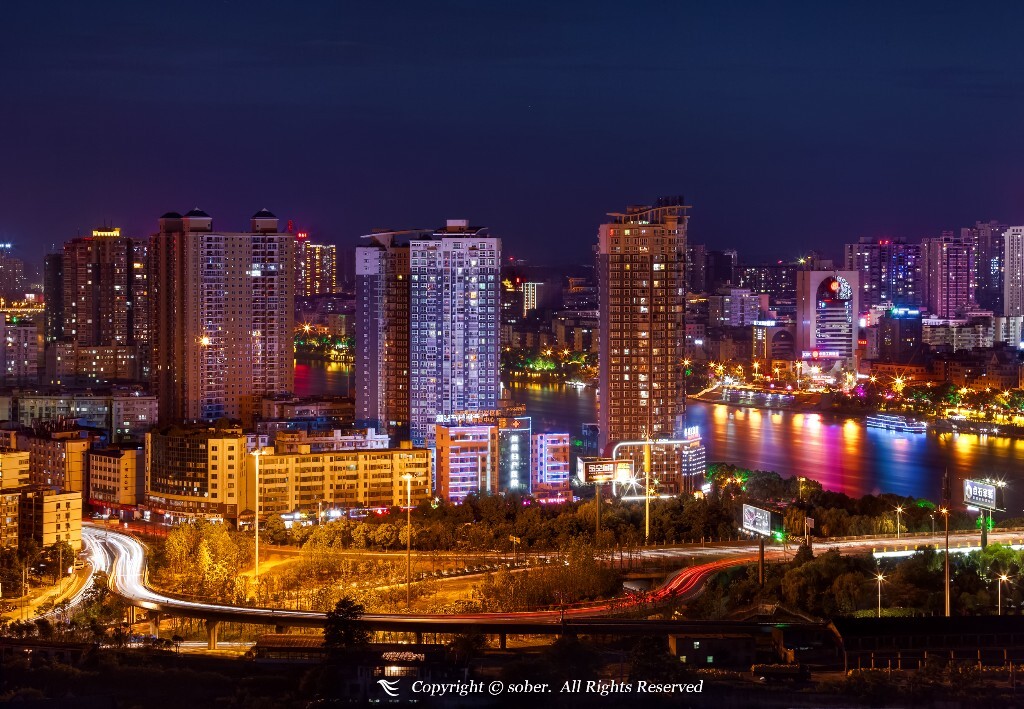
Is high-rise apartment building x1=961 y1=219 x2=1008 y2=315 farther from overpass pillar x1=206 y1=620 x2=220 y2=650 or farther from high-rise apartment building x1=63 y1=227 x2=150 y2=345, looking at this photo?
overpass pillar x1=206 y1=620 x2=220 y2=650

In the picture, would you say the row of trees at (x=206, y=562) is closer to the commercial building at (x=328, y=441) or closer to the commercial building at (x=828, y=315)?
the commercial building at (x=328, y=441)

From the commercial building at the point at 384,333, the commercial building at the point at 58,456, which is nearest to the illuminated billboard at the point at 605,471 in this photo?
the commercial building at the point at 384,333

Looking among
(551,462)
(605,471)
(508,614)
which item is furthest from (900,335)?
(508,614)

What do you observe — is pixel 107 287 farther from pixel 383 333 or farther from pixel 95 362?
pixel 383 333

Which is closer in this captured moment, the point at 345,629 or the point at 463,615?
the point at 345,629

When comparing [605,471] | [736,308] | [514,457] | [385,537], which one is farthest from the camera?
[736,308]

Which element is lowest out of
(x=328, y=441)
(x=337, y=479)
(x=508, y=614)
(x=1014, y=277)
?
(x=508, y=614)
